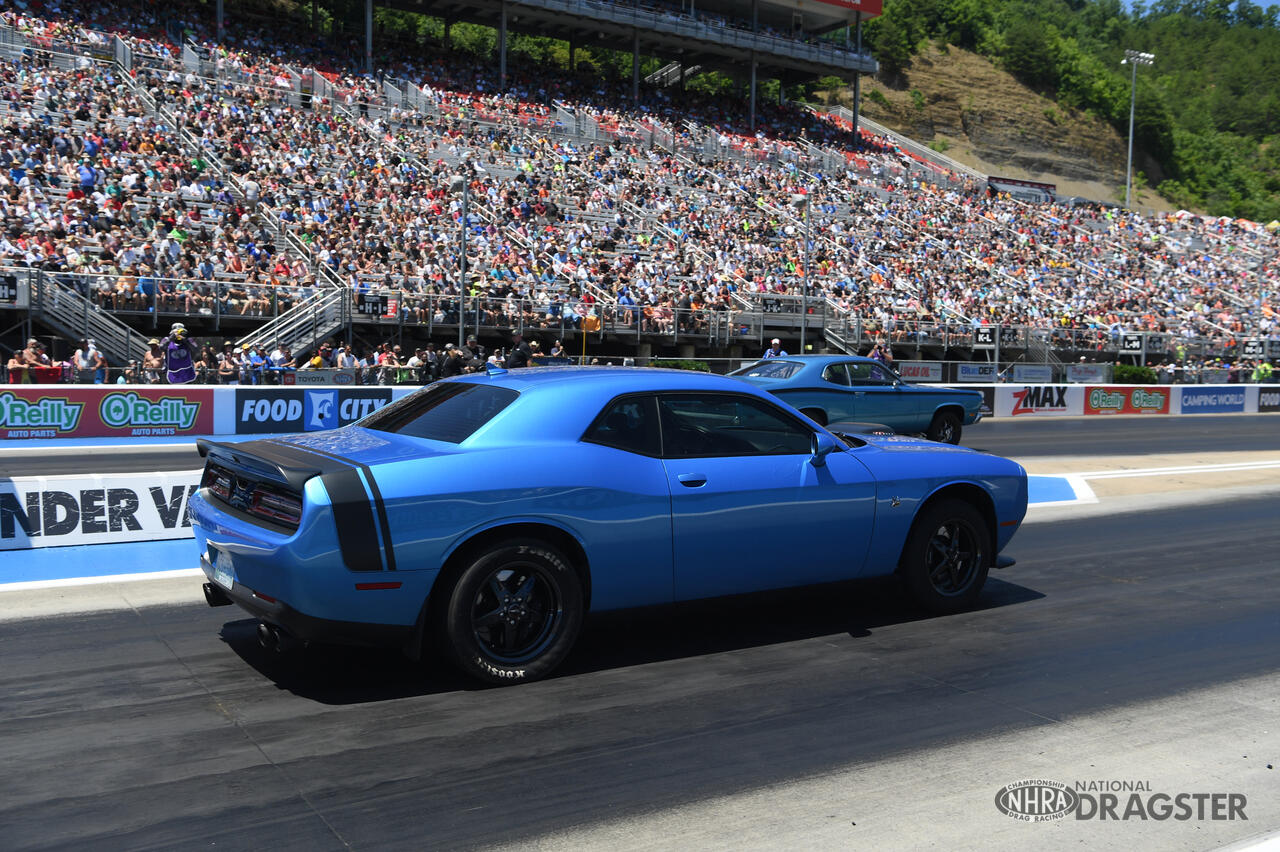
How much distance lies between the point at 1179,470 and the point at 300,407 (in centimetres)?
1551

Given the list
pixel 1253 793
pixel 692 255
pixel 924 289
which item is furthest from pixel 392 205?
pixel 1253 793

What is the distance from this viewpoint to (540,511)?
5371 millimetres

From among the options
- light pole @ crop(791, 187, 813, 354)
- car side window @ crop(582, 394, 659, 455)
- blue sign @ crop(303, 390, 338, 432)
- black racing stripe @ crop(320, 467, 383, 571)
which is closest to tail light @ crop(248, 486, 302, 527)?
black racing stripe @ crop(320, 467, 383, 571)

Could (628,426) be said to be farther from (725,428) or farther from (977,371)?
(977,371)

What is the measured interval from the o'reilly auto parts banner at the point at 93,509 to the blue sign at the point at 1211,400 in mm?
33457

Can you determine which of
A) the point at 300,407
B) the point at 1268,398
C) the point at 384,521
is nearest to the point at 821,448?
the point at 384,521

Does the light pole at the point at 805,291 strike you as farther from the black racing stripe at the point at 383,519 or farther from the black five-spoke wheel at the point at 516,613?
the black racing stripe at the point at 383,519

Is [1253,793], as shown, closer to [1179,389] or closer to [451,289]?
[451,289]

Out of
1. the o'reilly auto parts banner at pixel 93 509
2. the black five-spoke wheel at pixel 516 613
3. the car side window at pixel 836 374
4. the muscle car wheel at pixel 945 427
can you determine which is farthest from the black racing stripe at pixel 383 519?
the muscle car wheel at pixel 945 427

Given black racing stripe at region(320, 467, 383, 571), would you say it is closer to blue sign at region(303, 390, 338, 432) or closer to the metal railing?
blue sign at region(303, 390, 338, 432)

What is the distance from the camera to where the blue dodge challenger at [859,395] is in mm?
16375

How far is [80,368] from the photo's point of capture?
63.1 feet

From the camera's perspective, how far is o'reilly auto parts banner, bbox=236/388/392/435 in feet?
65.0

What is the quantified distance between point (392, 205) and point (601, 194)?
28.3 ft
